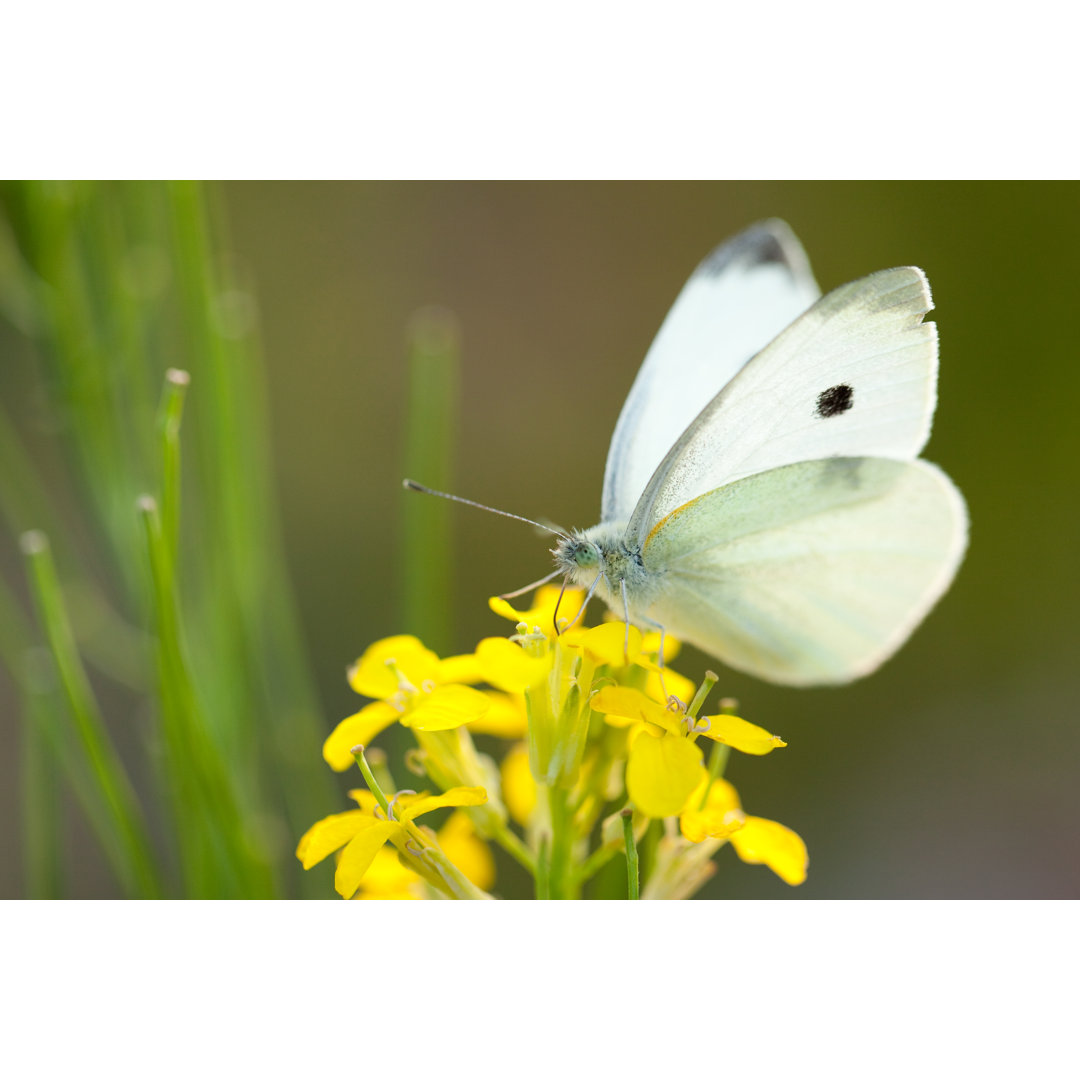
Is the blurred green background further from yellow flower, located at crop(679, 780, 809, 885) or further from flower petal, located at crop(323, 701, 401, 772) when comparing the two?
yellow flower, located at crop(679, 780, 809, 885)

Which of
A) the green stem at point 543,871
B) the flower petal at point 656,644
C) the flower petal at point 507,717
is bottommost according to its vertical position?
the green stem at point 543,871

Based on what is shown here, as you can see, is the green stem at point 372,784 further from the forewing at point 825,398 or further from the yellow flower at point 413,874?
the forewing at point 825,398

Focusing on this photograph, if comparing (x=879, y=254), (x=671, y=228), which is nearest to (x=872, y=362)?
(x=879, y=254)

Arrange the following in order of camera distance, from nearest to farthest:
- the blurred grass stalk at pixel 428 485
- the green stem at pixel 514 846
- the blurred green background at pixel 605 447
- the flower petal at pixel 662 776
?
the flower petal at pixel 662 776 → the green stem at pixel 514 846 → the blurred grass stalk at pixel 428 485 → the blurred green background at pixel 605 447

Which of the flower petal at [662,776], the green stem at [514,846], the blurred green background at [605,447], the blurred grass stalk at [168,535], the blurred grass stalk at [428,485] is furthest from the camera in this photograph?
the blurred green background at [605,447]

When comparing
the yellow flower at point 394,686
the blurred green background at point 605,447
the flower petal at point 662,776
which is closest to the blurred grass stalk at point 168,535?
the yellow flower at point 394,686

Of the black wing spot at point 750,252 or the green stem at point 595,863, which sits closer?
the green stem at point 595,863

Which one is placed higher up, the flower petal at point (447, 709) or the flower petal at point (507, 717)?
the flower petal at point (507, 717)

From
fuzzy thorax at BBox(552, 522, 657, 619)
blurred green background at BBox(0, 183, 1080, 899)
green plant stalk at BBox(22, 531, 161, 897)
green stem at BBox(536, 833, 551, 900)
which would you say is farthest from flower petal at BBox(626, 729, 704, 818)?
blurred green background at BBox(0, 183, 1080, 899)
